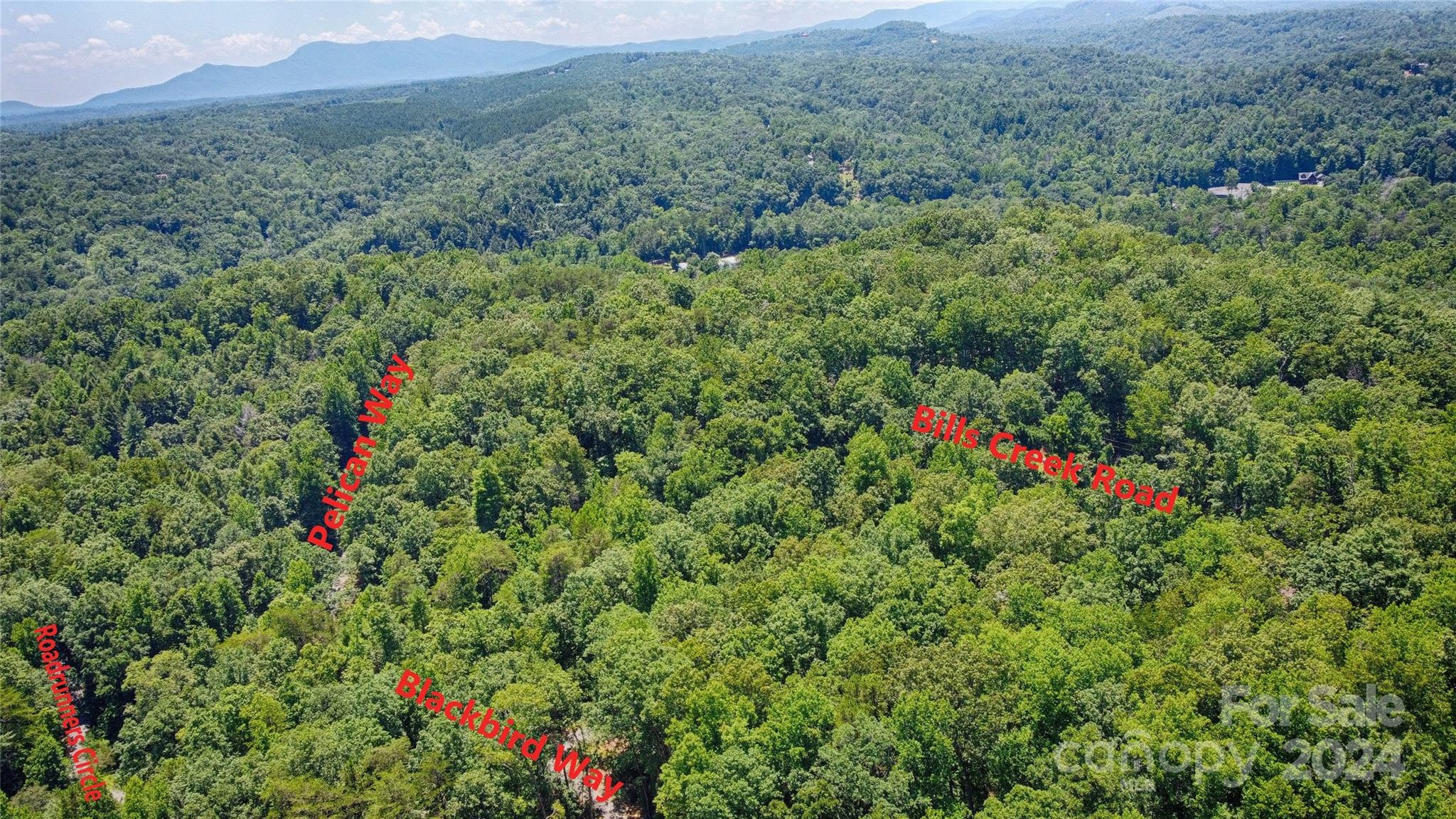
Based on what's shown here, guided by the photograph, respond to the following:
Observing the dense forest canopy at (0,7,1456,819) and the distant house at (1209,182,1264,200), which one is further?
the distant house at (1209,182,1264,200)

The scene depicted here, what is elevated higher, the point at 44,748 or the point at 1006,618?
the point at 1006,618

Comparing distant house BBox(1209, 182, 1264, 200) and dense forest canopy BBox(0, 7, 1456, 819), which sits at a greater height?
dense forest canopy BBox(0, 7, 1456, 819)

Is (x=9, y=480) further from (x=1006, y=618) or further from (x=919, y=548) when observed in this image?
(x=1006, y=618)

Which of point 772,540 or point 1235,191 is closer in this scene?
point 772,540

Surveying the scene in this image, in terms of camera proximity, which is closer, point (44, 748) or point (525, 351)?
point (44, 748)

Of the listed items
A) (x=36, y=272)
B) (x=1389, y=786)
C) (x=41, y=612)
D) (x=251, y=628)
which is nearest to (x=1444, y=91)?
(x=1389, y=786)
